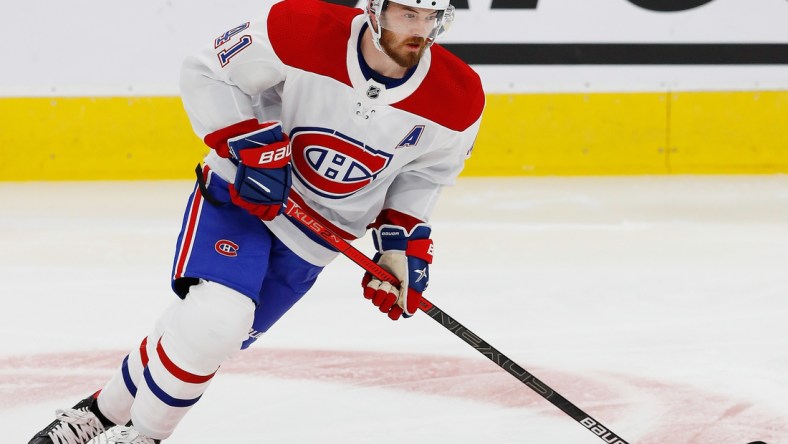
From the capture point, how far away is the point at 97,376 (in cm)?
276

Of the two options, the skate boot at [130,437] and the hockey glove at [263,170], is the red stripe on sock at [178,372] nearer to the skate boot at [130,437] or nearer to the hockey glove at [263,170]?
the skate boot at [130,437]

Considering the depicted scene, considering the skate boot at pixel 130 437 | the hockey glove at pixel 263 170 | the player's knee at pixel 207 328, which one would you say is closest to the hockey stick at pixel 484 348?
the hockey glove at pixel 263 170

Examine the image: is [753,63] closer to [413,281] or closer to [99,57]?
[99,57]

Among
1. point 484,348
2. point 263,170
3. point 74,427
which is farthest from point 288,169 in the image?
point 74,427

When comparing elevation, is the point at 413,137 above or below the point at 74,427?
above

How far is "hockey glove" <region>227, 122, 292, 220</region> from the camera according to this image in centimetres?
203

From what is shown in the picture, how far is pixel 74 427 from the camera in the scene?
7.30ft

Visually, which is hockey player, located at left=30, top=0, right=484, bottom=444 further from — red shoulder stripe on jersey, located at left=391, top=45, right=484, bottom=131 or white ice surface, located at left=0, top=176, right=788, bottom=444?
white ice surface, located at left=0, top=176, right=788, bottom=444

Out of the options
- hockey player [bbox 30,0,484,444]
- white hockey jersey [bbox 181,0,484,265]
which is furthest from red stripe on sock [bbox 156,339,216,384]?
white hockey jersey [bbox 181,0,484,265]

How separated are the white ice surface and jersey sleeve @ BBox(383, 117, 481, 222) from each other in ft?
1.61

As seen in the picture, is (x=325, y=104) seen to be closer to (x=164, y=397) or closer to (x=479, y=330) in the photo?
(x=164, y=397)

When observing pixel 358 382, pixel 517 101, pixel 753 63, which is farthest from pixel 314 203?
pixel 753 63

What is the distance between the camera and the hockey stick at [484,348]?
2.18 m

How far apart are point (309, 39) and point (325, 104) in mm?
126
